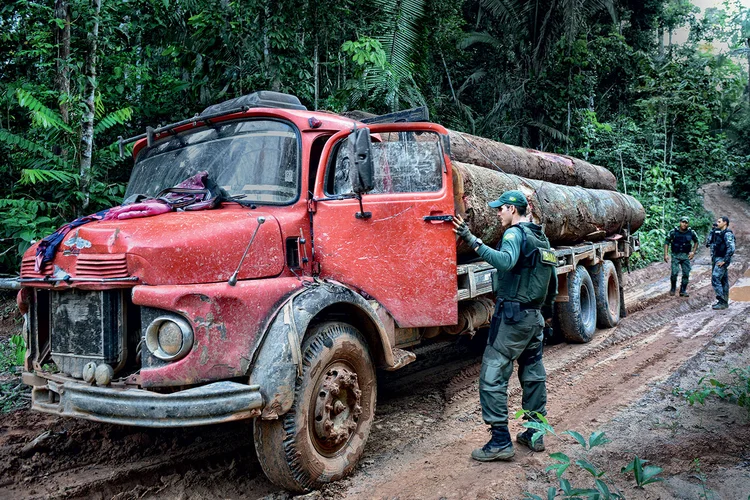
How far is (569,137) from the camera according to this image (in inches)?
699

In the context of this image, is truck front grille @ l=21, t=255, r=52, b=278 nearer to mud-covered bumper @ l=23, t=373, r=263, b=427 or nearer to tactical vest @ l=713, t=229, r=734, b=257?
mud-covered bumper @ l=23, t=373, r=263, b=427

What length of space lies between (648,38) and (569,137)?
10.9 metres

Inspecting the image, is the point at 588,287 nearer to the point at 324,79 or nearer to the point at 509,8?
the point at 324,79

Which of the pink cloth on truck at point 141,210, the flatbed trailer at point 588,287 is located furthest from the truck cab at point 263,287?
the flatbed trailer at point 588,287

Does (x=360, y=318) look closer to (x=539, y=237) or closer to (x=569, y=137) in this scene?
(x=539, y=237)

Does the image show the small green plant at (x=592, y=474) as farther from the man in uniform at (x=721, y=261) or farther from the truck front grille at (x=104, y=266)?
the man in uniform at (x=721, y=261)

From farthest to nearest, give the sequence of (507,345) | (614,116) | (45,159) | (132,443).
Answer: (614,116), (45,159), (132,443), (507,345)

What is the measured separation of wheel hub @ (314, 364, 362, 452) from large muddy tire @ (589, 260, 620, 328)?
19.7 ft

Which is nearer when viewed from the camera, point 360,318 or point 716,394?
point 360,318

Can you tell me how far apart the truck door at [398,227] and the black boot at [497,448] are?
90 centimetres

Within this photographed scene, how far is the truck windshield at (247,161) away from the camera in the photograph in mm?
4078

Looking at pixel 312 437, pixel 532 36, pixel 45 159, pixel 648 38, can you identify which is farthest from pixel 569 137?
pixel 312 437

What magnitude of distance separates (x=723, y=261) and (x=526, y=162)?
19.7 feet

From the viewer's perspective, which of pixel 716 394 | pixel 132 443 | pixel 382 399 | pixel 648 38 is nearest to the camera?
pixel 132 443
